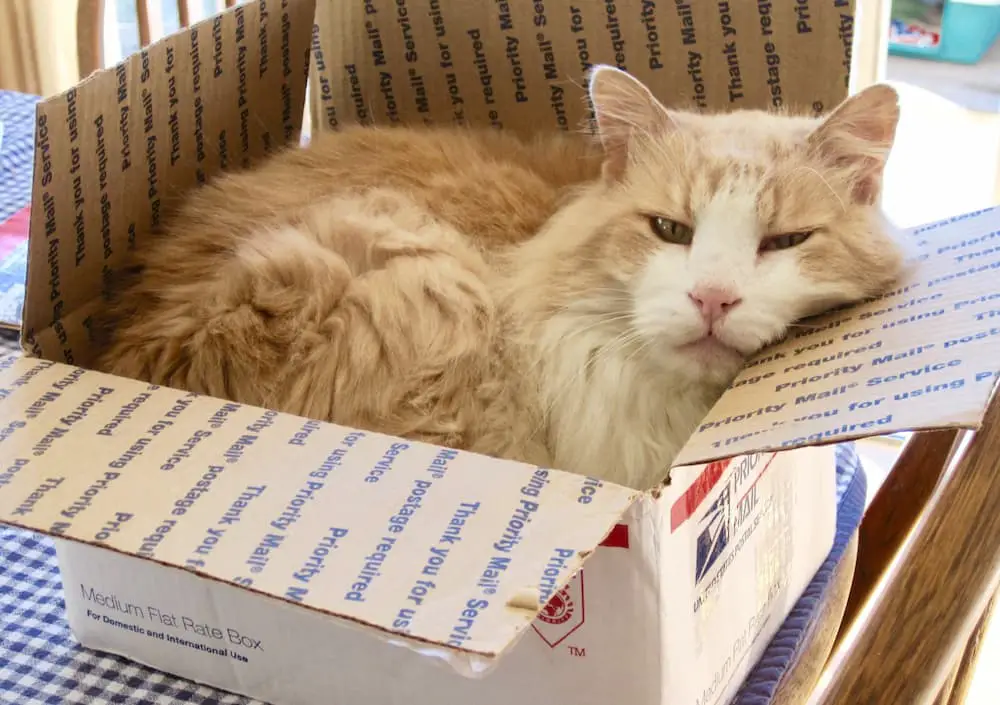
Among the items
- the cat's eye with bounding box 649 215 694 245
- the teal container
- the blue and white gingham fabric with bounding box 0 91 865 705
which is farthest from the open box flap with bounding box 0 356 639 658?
the teal container

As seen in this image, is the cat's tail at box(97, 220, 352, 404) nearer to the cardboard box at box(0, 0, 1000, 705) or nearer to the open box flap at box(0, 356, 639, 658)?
the cardboard box at box(0, 0, 1000, 705)

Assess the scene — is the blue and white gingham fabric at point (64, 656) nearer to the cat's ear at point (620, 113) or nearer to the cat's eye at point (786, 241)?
the cat's eye at point (786, 241)

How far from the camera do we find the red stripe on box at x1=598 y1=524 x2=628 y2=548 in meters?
0.73

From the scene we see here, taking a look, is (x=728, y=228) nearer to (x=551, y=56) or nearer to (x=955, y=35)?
(x=551, y=56)

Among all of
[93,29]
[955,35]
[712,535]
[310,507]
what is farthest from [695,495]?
[955,35]

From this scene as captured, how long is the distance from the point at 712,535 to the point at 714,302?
25 centimetres

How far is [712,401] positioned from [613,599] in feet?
1.28

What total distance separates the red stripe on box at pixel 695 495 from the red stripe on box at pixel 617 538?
1.7 inches

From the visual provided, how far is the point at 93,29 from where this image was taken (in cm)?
244

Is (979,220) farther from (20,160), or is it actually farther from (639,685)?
(20,160)

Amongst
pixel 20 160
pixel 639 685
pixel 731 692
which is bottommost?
pixel 731 692

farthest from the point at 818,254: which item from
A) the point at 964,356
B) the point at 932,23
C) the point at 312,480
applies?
the point at 932,23

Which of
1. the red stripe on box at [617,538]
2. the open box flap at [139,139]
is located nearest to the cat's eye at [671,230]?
the red stripe on box at [617,538]

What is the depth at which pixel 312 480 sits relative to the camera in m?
0.77
